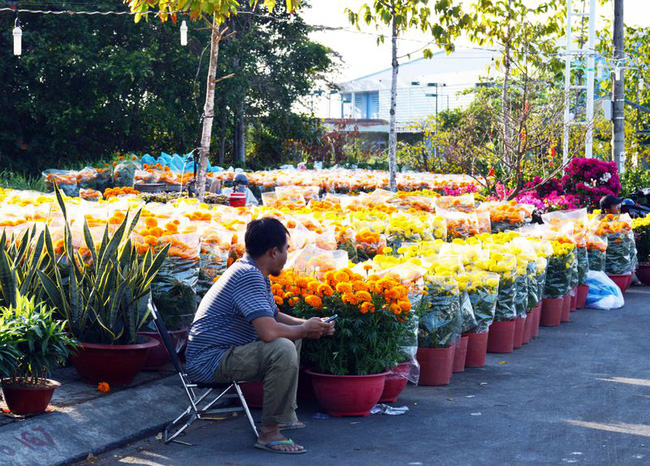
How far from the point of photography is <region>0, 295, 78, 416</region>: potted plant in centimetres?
528

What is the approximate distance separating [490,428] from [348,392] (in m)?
1.01

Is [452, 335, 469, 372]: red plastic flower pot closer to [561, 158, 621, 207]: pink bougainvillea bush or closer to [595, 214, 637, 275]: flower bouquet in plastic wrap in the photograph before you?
[595, 214, 637, 275]: flower bouquet in plastic wrap

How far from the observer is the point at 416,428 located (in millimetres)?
6023

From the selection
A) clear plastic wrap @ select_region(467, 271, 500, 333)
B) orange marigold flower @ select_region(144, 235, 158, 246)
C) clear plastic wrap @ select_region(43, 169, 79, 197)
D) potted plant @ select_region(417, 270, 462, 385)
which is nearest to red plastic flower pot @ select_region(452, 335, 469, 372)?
clear plastic wrap @ select_region(467, 271, 500, 333)

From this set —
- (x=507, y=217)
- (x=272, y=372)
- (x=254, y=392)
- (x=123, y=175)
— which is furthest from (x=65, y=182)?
(x=272, y=372)

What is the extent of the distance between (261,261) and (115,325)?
1481mm

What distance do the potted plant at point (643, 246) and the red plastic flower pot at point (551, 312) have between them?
4247 millimetres

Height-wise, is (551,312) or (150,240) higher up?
(150,240)

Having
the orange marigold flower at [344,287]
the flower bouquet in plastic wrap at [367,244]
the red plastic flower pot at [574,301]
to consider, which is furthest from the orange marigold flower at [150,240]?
the red plastic flower pot at [574,301]

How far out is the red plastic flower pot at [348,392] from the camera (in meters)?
6.12

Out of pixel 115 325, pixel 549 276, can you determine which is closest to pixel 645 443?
pixel 115 325

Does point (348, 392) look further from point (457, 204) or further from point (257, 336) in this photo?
point (457, 204)

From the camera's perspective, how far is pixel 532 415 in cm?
641

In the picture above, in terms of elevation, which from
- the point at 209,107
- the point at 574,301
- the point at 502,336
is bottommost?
the point at 574,301
